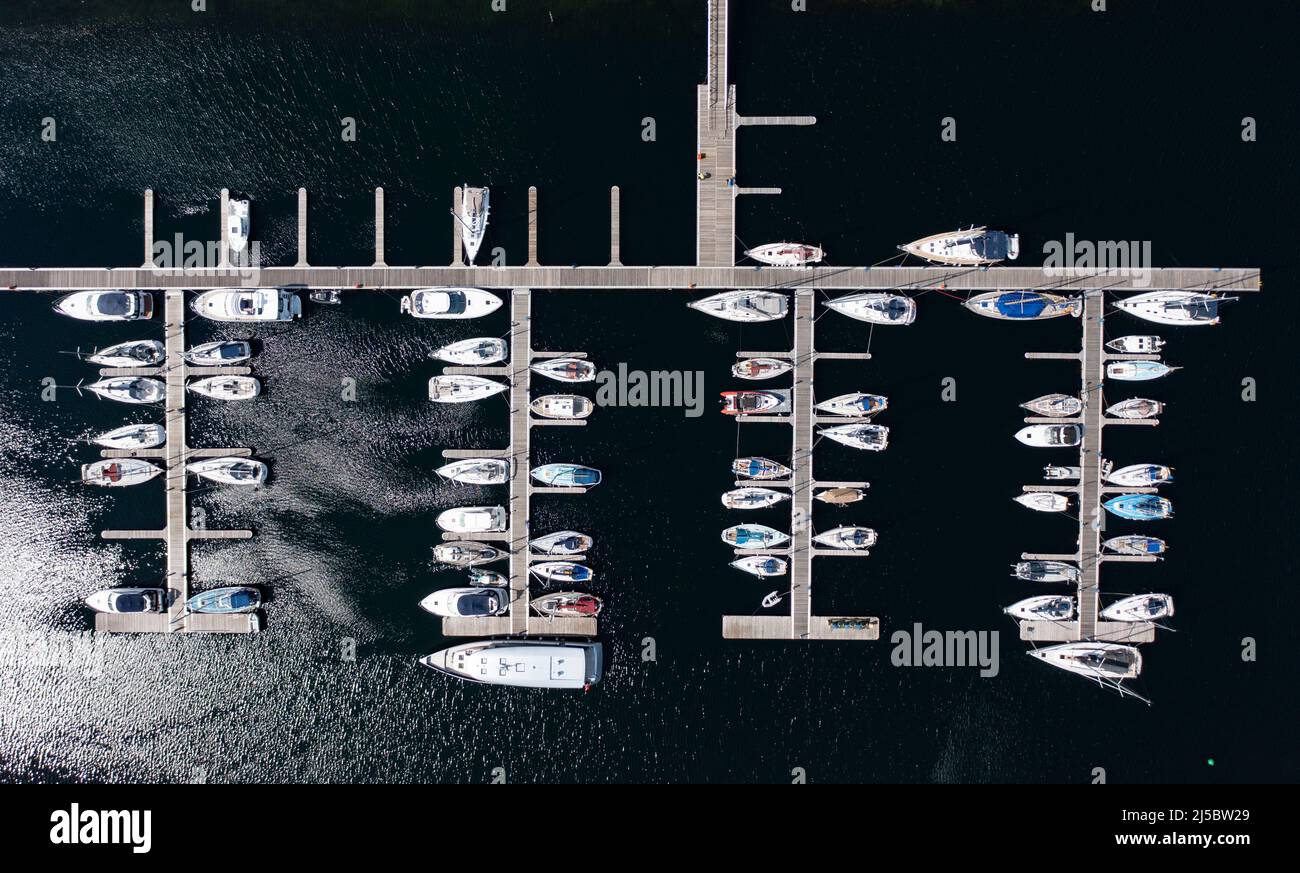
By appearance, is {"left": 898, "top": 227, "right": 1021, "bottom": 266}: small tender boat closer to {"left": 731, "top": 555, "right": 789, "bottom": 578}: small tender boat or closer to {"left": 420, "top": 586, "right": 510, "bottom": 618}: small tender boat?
{"left": 731, "top": 555, "right": 789, "bottom": 578}: small tender boat

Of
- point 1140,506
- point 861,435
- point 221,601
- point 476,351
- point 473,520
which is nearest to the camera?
point 1140,506

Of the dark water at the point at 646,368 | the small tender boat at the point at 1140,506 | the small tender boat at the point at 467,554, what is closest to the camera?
the small tender boat at the point at 1140,506

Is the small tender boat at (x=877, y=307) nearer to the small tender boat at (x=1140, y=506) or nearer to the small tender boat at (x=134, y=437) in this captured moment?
the small tender boat at (x=1140, y=506)

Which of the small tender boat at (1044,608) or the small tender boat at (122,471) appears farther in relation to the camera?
the small tender boat at (122,471)

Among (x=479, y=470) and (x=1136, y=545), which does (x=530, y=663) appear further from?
(x=1136, y=545)

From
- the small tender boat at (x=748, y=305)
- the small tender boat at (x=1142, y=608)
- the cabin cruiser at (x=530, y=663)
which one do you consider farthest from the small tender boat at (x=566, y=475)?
the small tender boat at (x=1142, y=608)

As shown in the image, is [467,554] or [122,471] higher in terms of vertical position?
[122,471]

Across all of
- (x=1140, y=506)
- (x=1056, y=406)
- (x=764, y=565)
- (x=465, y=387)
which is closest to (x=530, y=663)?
(x=764, y=565)
